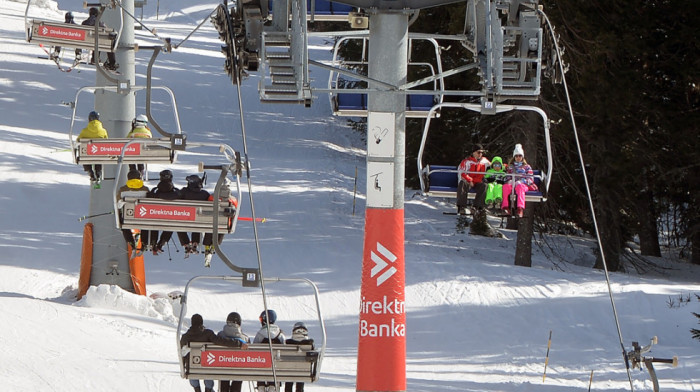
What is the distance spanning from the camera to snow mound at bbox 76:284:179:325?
2055 centimetres

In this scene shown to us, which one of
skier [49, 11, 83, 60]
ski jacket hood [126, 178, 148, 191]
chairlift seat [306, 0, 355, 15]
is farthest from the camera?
skier [49, 11, 83, 60]

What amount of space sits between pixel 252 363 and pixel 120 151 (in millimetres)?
5375

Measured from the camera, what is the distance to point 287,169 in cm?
3419

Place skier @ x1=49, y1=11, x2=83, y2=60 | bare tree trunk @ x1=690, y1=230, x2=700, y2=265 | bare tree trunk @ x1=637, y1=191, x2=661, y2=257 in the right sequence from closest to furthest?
skier @ x1=49, y1=11, x2=83, y2=60 → bare tree trunk @ x1=637, y1=191, x2=661, y2=257 → bare tree trunk @ x1=690, y1=230, x2=700, y2=265

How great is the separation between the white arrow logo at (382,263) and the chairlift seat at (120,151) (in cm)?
421

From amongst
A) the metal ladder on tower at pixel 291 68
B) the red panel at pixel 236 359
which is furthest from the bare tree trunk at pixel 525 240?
the red panel at pixel 236 359

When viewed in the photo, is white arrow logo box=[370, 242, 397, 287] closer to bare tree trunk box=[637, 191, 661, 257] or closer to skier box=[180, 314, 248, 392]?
skier box=[180, 314, 248, 392]

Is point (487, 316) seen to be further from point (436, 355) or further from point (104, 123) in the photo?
point (104, 123)

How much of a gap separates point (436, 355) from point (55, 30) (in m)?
8.32

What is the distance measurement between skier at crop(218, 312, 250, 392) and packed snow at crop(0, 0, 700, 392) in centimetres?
228

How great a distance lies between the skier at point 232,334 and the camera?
45.4 feet

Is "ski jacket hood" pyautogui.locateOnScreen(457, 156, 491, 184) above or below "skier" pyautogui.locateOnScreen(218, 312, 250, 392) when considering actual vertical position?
above

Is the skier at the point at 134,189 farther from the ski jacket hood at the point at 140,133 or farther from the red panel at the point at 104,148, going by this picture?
the ski jacket hood at the point at 140,133

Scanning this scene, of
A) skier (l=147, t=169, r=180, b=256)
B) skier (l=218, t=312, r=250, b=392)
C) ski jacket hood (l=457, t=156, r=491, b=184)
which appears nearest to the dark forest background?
ski jacket hood (l=457, t=156, r=491, b=184)
